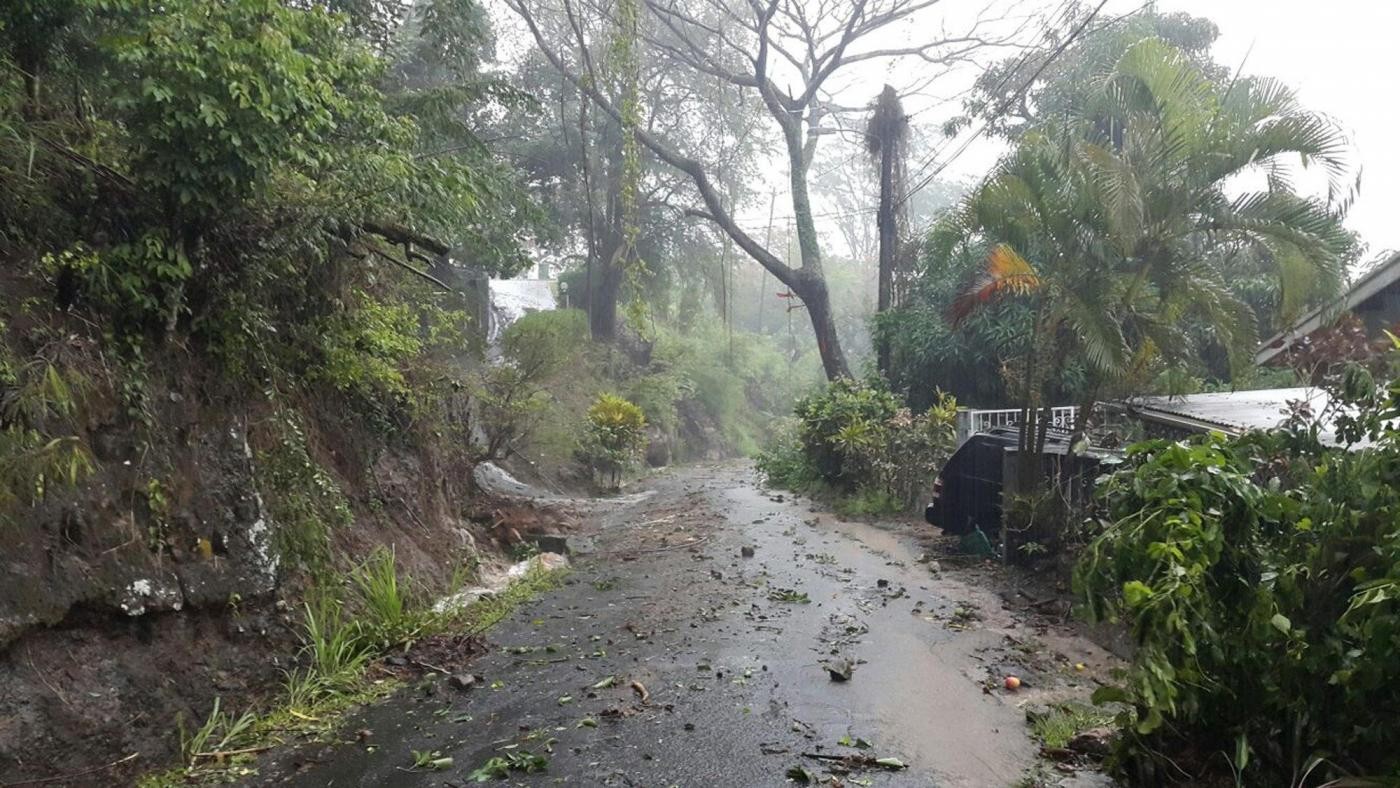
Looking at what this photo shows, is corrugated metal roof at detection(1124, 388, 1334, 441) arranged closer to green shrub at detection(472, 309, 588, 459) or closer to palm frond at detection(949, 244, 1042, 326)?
palm frond at detection(949, 244, 1042, 326)

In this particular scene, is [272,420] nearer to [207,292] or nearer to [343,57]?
[207,292]

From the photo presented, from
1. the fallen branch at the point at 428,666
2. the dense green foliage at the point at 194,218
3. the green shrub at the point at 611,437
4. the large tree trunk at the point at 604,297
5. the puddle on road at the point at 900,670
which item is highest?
the large tree trunk at the point at 604,297

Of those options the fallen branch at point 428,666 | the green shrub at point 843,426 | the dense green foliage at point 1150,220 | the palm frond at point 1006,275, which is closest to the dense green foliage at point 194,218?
the fallen branch at point 428,666

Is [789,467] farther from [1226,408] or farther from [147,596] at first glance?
[147,596]

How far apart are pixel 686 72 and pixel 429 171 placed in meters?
22.1

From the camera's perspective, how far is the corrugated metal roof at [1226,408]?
25.3 feet

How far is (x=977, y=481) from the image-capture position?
10.9 m

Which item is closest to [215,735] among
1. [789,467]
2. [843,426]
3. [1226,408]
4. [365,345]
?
[365,345]

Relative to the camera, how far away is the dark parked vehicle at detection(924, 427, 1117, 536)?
406 inches

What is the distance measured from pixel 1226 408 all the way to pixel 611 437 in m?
13.2

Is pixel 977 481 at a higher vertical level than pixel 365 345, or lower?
lower

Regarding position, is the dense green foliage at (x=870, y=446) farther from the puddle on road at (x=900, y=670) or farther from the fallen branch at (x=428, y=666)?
the fallen branch at (x=428, y=666)

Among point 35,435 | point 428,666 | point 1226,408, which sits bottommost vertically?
point 428,666

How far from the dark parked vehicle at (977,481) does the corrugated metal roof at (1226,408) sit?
984 mm
